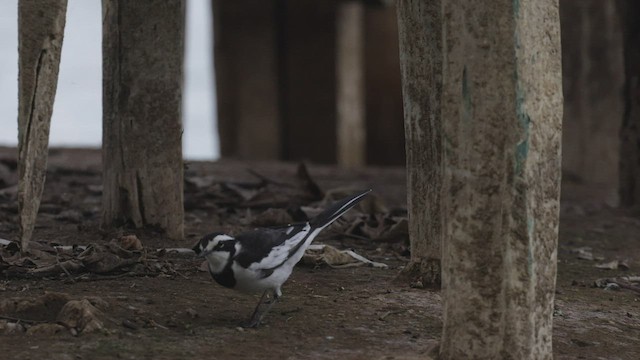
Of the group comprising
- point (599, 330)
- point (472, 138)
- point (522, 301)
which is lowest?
point (599, 330)

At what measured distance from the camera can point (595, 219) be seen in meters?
8.91

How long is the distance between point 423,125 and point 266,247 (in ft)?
3.68

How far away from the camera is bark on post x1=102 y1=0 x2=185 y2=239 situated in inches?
245

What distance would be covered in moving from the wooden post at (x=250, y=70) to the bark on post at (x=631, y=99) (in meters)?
5.49

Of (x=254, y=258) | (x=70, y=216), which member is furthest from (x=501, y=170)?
(x=70, y=216)

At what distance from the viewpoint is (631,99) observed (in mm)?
9141

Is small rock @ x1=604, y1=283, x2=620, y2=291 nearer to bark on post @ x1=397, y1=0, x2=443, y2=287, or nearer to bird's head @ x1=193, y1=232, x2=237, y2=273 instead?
bark on post @ x1=397, y1=0, x2=443, y2=287

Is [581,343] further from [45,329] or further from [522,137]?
[45,329]

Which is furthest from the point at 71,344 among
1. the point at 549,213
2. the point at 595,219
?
the point at 595,219

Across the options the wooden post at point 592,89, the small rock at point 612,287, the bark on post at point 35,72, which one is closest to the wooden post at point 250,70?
the wooden post at point 592,89

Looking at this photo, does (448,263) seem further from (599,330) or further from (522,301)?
(599,330)

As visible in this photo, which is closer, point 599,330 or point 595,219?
point 599,330

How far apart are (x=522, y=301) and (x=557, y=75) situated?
2.71 ft

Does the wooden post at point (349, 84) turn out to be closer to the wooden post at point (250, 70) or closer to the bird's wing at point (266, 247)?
the wooden post at point (250, 70)
